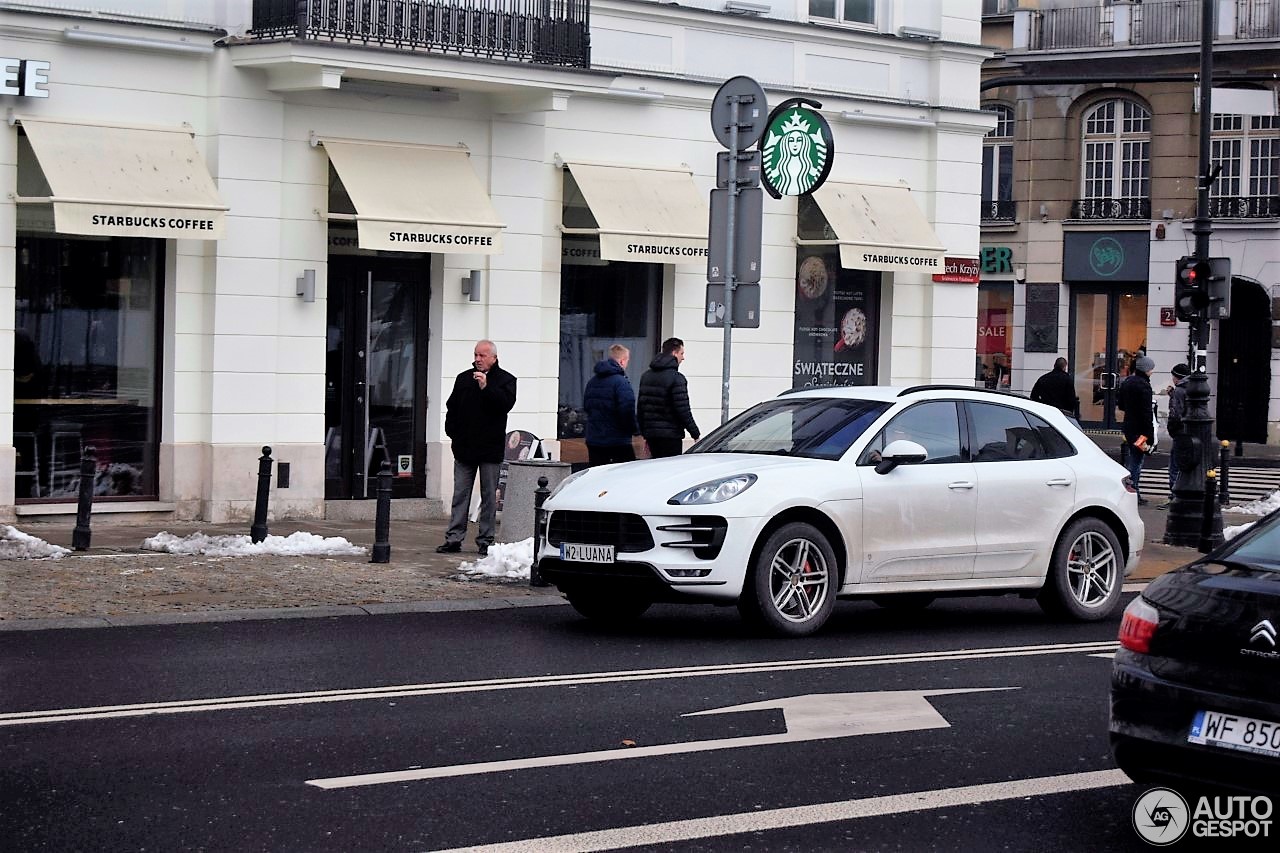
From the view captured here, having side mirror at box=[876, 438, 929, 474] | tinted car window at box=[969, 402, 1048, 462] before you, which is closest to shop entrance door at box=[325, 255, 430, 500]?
tinted car window at box=[969, 402, 1048, 462]

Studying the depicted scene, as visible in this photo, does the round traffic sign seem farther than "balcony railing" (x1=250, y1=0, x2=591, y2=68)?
No

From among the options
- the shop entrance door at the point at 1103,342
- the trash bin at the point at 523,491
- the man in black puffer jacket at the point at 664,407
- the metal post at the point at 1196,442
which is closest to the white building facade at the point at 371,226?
the trash bin at the point at 523,491

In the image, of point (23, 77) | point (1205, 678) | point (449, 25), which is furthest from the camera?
point (449, 25)

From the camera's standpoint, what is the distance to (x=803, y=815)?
6.83 m

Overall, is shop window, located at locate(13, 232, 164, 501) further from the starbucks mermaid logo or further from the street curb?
the starbucks mermaid logo

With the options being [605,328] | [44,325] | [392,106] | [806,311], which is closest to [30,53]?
[44,325]

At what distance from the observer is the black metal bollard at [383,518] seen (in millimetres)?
14992

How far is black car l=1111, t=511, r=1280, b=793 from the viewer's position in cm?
605

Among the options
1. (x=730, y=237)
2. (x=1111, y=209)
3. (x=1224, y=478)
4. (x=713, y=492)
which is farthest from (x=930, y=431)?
(x=1111, y=209)

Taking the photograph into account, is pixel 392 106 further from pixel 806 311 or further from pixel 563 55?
pixel 806 311

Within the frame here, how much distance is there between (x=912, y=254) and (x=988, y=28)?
23125 millimetres

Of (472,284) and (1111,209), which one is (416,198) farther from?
(1111,209)

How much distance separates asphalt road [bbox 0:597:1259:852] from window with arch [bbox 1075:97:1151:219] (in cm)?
3229

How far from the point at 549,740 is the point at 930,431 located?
5.07 m
